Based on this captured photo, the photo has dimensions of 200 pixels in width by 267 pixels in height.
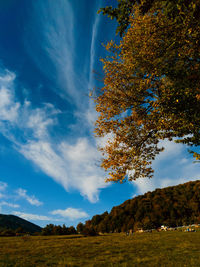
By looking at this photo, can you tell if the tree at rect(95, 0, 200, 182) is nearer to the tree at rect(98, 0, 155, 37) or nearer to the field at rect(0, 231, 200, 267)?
the tree at rect(98, 0, 155, 37)

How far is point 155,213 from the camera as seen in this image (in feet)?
183

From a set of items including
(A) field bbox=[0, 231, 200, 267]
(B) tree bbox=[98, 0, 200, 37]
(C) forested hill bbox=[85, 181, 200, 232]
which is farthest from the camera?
(C) forested hill bbox=[85, 181, 200, 232]

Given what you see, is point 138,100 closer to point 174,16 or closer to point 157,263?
point 174,16

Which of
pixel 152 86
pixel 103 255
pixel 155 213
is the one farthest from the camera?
pixel 155 213

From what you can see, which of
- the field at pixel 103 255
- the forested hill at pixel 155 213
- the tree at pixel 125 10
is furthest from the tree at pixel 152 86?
the forested hill at pixel 155 213

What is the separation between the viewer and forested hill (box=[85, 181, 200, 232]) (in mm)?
51219

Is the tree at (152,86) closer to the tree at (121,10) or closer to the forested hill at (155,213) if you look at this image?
the tree at (121,10)

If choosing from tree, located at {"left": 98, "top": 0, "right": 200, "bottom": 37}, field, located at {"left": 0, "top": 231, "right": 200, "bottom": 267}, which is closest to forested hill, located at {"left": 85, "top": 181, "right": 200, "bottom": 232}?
field, located at {"left": 0, "top": 231, "right": 200, "bottom": 267}

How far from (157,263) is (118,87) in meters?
13.7

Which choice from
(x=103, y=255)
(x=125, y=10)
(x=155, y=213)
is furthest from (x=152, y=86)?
(x=155, y=213)

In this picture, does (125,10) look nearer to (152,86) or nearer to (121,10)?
(121,10)

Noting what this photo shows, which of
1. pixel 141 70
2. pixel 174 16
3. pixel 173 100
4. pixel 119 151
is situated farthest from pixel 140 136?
pixel 174 16

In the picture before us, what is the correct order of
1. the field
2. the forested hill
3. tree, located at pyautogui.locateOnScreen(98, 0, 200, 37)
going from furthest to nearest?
1. the forested hill
2. tree, located at pyautogui.locateOnScreen(98, 0, 200, 37)
3. the field

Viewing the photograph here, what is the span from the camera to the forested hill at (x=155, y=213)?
168 ft
